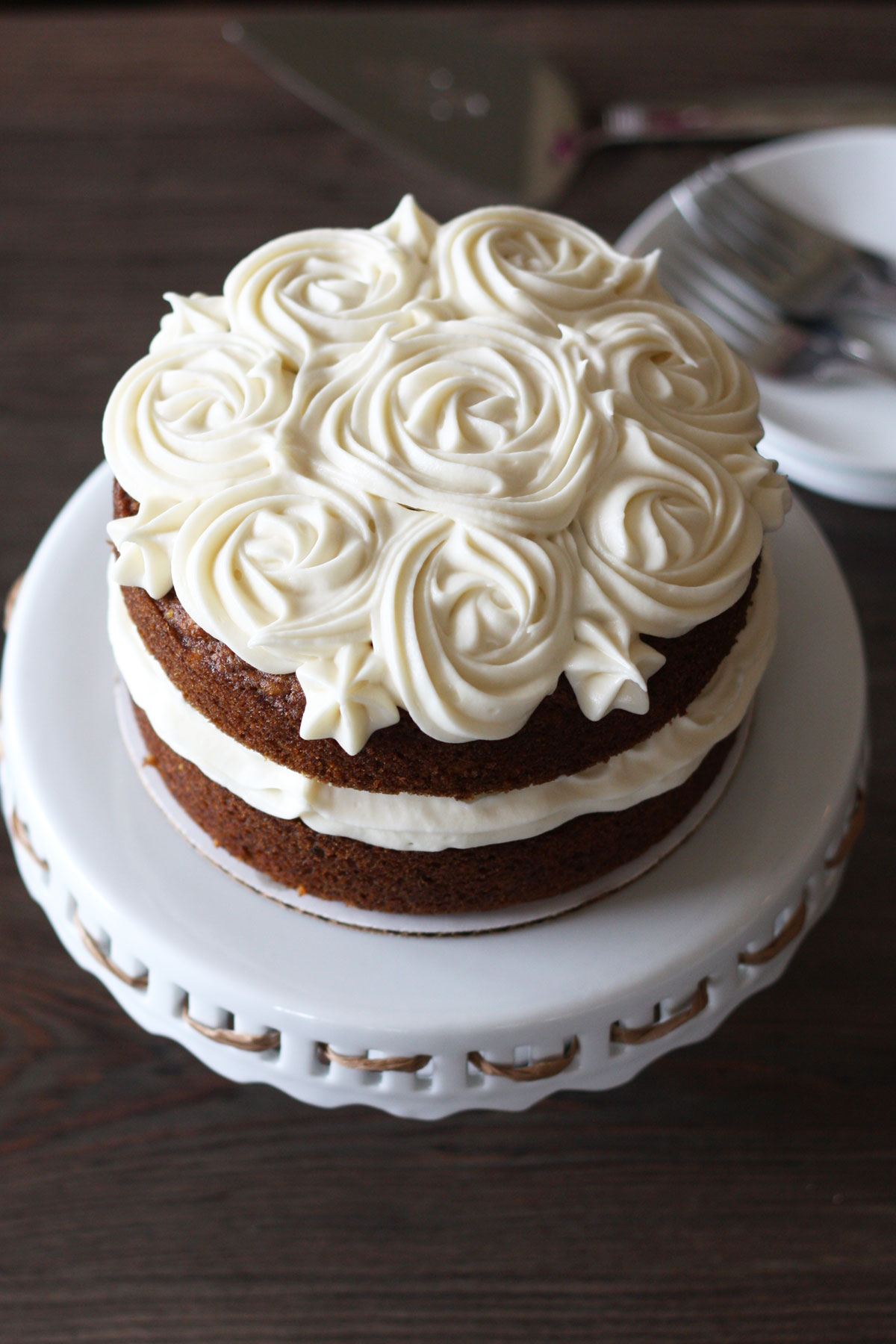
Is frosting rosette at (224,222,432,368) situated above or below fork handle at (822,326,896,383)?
below

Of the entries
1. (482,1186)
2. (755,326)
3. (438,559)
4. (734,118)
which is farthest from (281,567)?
(734,118)

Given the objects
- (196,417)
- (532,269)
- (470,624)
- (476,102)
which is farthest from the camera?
(476,102)

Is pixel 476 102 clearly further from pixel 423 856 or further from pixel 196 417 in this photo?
pixel 423 856

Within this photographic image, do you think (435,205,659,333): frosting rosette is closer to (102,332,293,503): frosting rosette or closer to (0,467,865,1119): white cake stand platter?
→ (102,332,293,503): frosting rosette

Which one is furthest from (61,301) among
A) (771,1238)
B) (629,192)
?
(771,1238)

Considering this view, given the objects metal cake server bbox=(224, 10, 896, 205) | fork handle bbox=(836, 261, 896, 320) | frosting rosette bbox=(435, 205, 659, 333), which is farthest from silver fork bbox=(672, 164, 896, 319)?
frosting rosette bbox=(435, 205, 659, 333)

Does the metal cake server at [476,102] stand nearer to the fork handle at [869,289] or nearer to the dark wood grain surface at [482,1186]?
the fork handle at [869,289]
